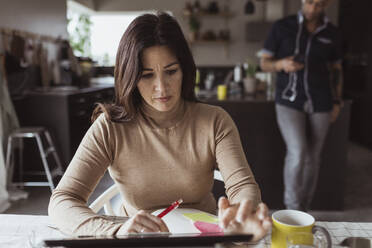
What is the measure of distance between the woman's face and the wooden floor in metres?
1.73

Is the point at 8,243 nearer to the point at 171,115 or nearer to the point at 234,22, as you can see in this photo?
the point at 171,115

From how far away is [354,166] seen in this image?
3965mm

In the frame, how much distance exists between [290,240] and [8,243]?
642 mm

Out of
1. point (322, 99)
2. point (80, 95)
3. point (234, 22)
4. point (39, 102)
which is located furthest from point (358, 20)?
point (39, 102)

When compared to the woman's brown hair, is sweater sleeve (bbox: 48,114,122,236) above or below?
below

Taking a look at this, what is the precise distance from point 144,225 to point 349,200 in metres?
2.62

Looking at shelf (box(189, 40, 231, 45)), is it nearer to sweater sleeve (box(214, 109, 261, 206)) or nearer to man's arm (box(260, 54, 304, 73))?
man's arm (box(260, 54, 304, 73))

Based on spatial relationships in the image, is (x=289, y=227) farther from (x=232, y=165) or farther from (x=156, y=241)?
(x=232, y=165)

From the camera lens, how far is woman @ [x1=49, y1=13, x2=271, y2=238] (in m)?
1.04

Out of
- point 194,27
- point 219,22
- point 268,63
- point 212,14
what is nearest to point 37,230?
point 268,63

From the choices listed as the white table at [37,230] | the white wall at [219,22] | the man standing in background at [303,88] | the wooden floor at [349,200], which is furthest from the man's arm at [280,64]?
the white wall at [219,22]

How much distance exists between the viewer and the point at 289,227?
2.27ft

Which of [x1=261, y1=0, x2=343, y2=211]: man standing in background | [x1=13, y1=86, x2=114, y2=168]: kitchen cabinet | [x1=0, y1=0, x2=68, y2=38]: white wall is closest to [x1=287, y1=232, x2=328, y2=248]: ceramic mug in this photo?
[x1=261, y1=0, x2=343, y2=211]: man standing in background

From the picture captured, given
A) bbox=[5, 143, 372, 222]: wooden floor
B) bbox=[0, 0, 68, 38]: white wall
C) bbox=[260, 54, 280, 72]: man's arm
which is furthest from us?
bbox=[0, 0, 68, 38]: white wall
